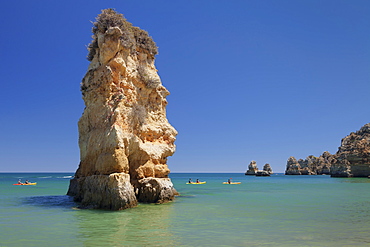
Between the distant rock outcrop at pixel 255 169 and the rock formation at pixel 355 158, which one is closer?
the rock formation at pixel 355 158

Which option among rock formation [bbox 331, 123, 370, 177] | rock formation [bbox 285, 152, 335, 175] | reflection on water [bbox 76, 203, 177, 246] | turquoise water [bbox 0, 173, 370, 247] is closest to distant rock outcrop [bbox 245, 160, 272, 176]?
rock formation [bbox 285, 152, 335, 175]

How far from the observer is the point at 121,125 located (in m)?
19.5

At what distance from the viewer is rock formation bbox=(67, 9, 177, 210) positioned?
1823 centimetres

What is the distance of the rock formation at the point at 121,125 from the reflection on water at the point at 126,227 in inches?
60.2

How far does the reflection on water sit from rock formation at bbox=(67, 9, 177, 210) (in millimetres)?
1530

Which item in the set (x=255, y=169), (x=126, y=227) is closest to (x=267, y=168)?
(x=255, y=169)

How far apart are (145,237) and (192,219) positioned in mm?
4325

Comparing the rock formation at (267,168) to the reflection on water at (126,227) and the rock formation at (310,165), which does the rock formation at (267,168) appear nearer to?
the rock formation at (310,165)

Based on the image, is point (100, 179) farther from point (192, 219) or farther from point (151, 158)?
point (192, 219)

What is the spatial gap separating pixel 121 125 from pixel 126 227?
7.98 metres

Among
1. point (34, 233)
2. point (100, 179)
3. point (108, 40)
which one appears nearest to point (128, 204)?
point (100, 179)

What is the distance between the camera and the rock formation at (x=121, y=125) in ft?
59.8

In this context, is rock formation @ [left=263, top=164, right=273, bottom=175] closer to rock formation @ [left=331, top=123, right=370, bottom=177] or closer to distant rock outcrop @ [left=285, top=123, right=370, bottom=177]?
distant rock outcrop @ [left=285, top=123, right=370, bottom=177]

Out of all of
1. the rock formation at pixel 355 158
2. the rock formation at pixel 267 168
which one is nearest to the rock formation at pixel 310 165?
the rock formation at pixel 267 168
